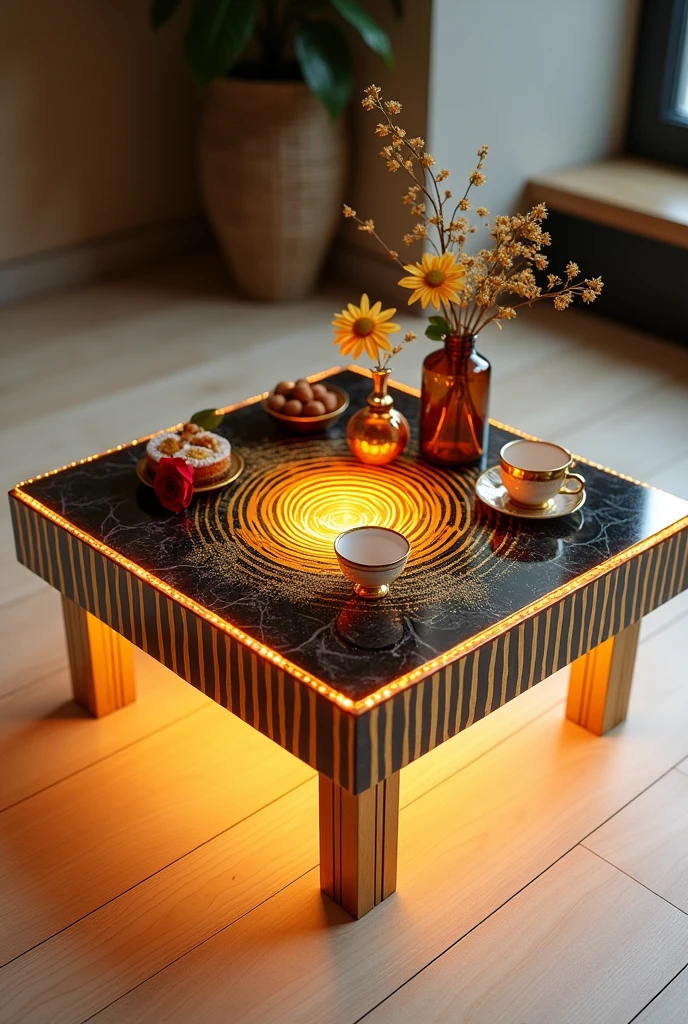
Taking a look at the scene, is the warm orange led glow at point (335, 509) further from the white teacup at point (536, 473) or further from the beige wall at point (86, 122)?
the beige wall at point (86, 122)

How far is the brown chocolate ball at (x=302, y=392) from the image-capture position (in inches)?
70.8

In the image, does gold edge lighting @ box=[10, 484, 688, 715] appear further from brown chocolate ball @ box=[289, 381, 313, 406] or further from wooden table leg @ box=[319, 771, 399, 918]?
brown chocolate ball @ box=[289, 381, 313, 406]

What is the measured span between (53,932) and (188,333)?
1.98 meters

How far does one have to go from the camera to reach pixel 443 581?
4.76 feet

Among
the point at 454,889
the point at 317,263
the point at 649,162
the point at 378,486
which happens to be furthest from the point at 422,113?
the point at 454,889

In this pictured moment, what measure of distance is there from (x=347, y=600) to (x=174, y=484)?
31 centimetres

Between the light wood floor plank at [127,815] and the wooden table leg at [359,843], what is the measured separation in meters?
0.21

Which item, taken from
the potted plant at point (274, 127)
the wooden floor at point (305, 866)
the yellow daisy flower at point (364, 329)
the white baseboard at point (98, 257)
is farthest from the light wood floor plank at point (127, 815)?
the white baseboard at point (98, 257)

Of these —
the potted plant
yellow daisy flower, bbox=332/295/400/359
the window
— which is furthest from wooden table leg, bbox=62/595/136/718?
the window

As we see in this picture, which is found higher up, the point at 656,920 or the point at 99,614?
the point at 99,614

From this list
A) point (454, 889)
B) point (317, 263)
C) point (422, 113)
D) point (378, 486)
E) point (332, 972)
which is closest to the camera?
point (332, 972)

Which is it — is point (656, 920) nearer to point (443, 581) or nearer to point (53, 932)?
point (443, 581)

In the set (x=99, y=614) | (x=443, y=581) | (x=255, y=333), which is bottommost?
(x=255, y=333)

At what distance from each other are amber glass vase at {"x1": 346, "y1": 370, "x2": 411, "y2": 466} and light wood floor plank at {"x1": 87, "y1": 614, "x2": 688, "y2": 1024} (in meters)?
0.47
